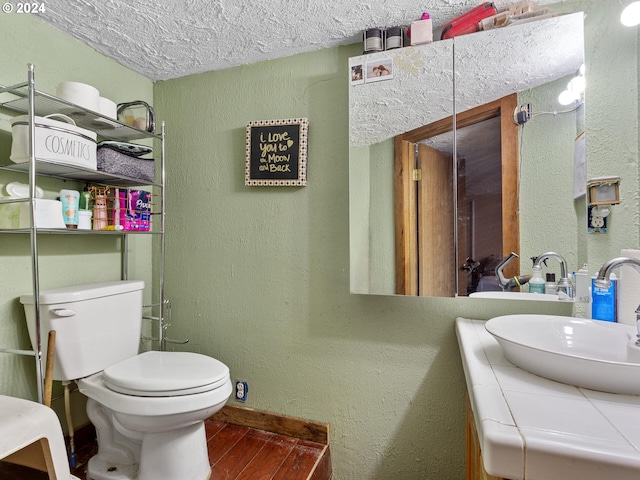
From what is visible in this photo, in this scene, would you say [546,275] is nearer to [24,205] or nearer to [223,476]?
[223,476]

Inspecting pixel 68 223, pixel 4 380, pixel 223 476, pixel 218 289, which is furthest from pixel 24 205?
pixel 223 476

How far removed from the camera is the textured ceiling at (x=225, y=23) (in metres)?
1.27

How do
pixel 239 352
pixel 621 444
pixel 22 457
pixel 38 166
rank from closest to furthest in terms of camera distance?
1. pixel 621 444
2. pixel 22 457
3. pixel 38 166
4. pixel 239 352

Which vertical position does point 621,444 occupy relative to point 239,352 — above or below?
above

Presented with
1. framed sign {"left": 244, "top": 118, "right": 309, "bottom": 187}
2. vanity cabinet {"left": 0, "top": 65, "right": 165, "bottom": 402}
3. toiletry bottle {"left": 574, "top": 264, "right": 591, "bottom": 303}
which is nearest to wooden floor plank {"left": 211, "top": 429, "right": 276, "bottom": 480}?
vanity cabinet {"left": 0, "top": 65, "right": 165, "bottom": 402}

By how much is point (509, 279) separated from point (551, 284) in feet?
0.46

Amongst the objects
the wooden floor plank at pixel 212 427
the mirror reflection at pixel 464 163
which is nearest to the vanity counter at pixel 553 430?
the mirror reflection at pixel 464 163

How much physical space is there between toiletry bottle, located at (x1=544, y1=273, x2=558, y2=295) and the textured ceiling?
41.4 inches

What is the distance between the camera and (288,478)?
132 centimetres

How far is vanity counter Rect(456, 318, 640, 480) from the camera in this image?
50 centimetres

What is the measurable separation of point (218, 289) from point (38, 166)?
0.91 m

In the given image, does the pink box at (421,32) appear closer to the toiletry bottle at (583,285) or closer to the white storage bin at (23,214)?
the toiletry bottle at (583,285)

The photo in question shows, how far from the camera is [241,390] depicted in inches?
65.7

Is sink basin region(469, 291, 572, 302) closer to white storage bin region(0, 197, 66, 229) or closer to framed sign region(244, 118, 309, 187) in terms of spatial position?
framed sign region(244, 118, 309, 187)
